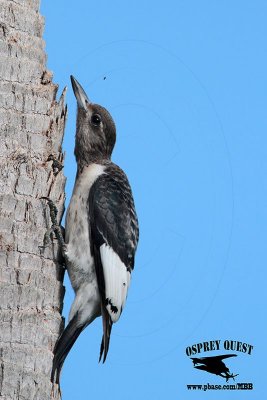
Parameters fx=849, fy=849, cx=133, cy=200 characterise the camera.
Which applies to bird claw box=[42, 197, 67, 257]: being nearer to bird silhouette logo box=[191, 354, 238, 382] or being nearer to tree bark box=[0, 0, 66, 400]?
tree bark box=[0, 0, 66, 400]

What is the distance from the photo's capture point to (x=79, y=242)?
22.8ft

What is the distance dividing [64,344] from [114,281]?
0.64m

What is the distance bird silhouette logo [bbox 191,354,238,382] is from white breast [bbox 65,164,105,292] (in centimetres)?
Answer: 295

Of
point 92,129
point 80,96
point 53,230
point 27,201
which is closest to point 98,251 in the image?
point 53,230

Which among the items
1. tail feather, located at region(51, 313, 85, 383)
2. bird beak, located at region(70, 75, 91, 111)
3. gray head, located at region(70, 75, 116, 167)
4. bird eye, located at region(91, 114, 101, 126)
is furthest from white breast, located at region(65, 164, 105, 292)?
bird beak, located at region(70, 75, 91, 111)

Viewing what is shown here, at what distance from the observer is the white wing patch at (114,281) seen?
6770 mm

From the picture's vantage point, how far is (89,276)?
689 cm

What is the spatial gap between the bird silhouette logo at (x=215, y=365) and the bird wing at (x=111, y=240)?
8.77ft

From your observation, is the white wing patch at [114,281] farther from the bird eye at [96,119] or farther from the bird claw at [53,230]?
the bird eye at [96,119]

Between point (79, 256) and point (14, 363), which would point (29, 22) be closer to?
point (79, 256)

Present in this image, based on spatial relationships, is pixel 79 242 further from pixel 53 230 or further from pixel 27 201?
pixel 27 201

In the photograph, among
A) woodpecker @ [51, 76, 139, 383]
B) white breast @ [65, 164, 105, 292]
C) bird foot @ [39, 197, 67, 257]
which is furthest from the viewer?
white breast @ [65, 164, 105, 292]

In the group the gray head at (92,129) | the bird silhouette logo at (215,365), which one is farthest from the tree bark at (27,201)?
the bird silhouette logo at (215,365)

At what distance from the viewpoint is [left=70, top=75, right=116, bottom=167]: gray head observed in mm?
7934
